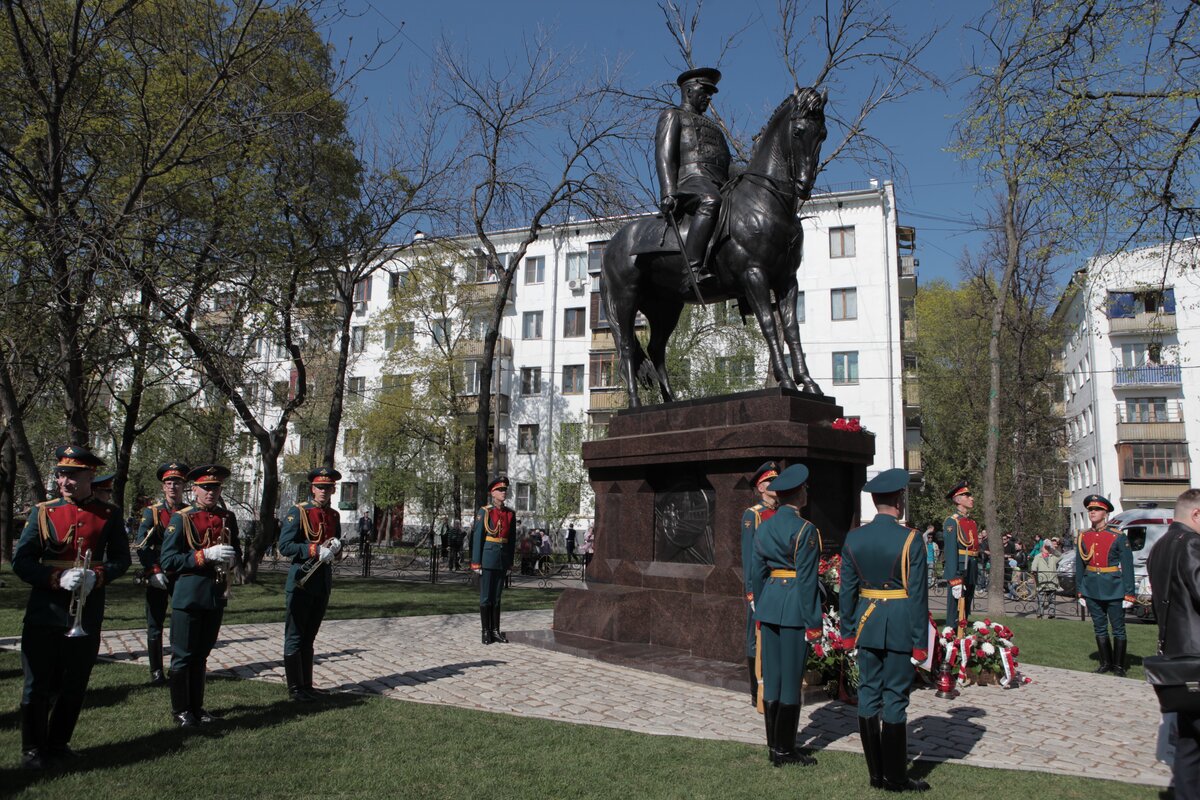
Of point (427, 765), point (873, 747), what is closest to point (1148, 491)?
point (873, 747)

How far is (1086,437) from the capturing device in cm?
4984

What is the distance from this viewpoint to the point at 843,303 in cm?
4134

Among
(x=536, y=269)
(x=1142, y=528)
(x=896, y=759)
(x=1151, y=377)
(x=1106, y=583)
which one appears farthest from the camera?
(x=536, y=269)

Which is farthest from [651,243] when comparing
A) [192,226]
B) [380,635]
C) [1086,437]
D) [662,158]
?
[1086,437]

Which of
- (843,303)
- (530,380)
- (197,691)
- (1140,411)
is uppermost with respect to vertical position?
(843,303)

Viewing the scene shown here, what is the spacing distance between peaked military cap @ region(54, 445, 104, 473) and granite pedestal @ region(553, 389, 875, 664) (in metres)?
5.72

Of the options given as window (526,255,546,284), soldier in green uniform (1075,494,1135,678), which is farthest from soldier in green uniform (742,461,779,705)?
window (526,255,546,284)

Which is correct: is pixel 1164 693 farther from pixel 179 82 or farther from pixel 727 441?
pixel 179 82

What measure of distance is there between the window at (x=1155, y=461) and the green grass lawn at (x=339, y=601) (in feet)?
121

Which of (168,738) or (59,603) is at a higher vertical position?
(59,603)

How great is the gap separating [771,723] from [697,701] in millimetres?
1750

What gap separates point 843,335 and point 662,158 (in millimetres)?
32251

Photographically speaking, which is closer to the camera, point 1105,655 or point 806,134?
point 806,134

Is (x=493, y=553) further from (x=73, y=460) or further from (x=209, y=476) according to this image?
(x=73, y=460)
